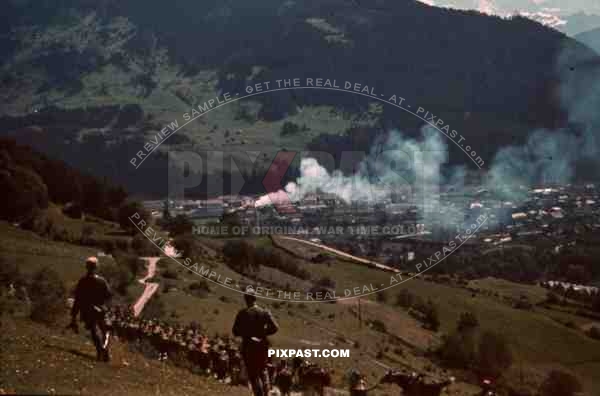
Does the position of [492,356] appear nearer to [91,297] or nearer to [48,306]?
[48,306]

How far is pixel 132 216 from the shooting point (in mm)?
79625

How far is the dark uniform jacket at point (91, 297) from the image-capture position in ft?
56.9

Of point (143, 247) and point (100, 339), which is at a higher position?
point (100, 339)

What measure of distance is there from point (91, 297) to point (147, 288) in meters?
30.5

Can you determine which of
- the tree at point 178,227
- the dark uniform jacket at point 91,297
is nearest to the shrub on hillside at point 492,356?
the tree at point 178,227

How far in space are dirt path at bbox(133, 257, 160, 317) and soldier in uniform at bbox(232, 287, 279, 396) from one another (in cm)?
1939

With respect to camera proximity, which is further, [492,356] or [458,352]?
[492,356]

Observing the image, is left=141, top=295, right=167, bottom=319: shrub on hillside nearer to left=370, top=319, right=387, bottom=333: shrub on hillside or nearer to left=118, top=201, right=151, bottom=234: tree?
left=370, top=319, right=387, bottom=333: shrub on hillside

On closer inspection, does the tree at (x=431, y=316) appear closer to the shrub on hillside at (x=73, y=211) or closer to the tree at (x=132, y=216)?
the tree at (x=132, y=216)

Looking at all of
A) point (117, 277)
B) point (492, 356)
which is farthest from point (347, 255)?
point (117, 277)

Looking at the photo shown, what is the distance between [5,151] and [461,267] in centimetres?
6748

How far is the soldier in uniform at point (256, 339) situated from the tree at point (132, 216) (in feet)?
198

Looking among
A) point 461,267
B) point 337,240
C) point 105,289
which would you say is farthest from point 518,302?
point 105,289

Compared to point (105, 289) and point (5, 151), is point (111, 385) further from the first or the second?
point (5, 151)
